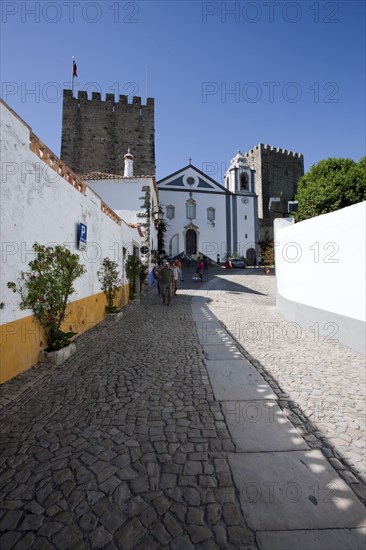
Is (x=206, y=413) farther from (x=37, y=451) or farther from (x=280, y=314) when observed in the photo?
(x=280, y=314)

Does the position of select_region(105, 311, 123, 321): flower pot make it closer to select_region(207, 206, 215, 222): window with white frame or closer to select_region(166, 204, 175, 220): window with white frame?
select_region(166, 204, 175, 220): window with white frame

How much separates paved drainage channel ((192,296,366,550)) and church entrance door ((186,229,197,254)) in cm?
2687

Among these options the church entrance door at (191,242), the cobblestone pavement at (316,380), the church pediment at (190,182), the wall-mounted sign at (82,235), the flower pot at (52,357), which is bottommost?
the cobblestone pavement at (316,380)

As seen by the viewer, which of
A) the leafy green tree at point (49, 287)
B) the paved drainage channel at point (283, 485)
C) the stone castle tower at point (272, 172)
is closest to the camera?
the paved drainage channel at point (283, 485)

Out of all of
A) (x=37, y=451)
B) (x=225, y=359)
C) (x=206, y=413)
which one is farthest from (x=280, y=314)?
(x=37, y=451)

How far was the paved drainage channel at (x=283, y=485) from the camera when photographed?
1.62m

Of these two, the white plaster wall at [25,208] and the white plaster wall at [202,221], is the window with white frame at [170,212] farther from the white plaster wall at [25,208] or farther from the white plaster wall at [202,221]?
the white plaster wall at [25,208]

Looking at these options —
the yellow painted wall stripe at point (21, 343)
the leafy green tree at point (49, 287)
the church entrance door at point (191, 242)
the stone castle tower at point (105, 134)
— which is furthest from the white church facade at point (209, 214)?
the leafy green tree at point (49, 287)

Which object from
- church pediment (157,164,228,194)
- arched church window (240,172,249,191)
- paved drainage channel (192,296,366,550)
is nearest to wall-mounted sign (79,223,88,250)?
paved drainage channel (192,296,366,550)

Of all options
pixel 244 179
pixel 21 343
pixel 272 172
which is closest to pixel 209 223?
pixel 244 179

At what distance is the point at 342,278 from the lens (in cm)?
539

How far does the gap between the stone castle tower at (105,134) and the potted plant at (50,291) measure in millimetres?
21108

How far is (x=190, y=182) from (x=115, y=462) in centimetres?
3122

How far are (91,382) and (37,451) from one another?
1.41 meters
